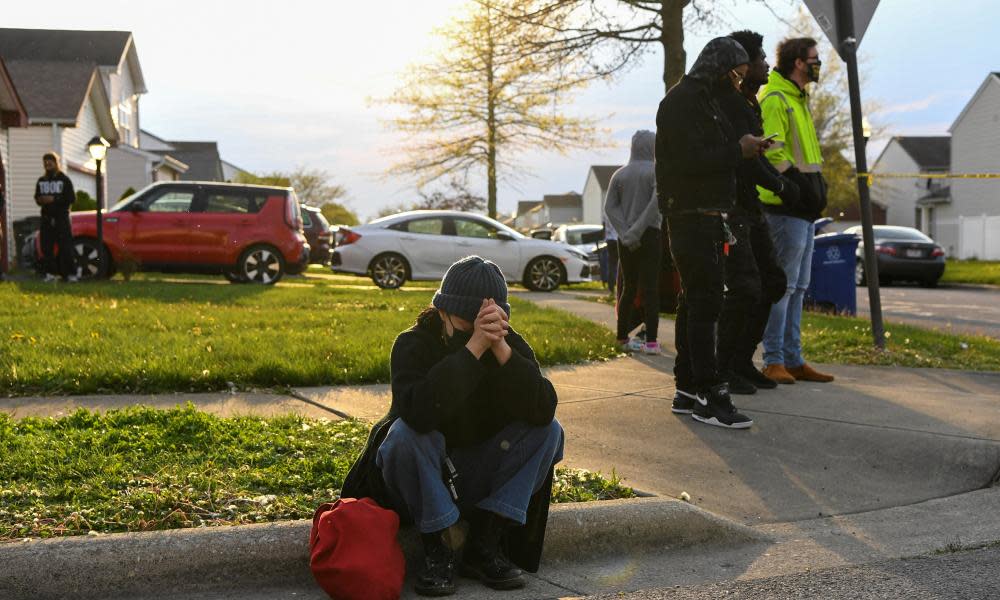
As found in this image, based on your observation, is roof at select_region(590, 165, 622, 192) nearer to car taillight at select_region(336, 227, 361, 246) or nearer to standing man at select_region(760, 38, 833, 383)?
car taillight at select_region(336, 227, 361, 246)

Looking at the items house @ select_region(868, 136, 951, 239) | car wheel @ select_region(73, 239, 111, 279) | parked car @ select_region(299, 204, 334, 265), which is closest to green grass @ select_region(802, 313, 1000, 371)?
car wheel @ select_region(73, 239, 111, 279)

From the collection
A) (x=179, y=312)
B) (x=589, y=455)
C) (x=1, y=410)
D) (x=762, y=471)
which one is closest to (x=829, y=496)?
(x=762, y=471)

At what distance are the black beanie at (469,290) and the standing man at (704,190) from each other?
215 centimetres

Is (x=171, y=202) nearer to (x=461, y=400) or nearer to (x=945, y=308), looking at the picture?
(x=945, y=308)

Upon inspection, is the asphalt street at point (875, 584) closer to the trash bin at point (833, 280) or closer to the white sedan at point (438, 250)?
the trash bin at point (833, 280)

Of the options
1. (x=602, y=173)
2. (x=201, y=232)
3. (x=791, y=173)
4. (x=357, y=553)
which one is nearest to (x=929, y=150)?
(x=602, y=173)

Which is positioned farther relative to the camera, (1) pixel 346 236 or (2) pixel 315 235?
(2) pixel 315 235

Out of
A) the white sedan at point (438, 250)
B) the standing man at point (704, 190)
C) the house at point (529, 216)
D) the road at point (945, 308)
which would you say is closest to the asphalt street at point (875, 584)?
the standing man at point (704, 190)

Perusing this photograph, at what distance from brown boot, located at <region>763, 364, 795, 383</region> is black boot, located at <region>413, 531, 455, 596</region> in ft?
12.0

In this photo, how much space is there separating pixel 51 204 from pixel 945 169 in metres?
55.2

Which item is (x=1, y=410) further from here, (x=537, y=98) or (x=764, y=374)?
(x=537, y=98)

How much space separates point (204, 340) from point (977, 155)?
157 feet

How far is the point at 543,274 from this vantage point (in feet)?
60.8

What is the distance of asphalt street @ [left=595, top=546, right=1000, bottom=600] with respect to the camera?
10.9 feet
